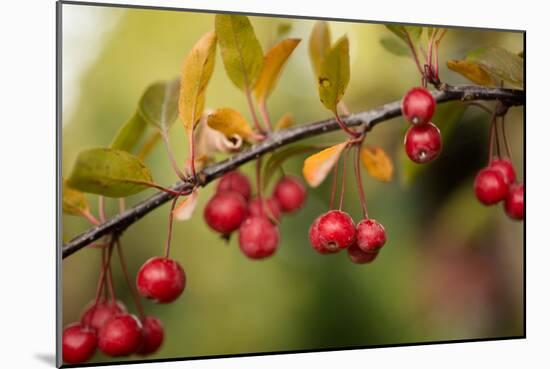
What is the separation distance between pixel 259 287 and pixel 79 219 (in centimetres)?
65

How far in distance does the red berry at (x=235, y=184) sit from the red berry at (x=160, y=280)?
276 mm

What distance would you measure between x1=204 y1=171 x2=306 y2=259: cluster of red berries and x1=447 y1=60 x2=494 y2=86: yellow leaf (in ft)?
1.66

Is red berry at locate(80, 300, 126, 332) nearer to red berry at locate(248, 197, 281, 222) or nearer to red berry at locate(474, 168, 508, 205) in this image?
red berry at locate(248, 197, 281, 222)

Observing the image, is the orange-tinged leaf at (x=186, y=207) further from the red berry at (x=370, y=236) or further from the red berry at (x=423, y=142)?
the red berry at (x=423, y=142)

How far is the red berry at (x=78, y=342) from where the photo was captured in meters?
1.75

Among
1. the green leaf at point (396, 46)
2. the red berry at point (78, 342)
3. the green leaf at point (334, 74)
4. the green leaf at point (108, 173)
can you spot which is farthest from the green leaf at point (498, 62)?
the red berry at point (78, 342)

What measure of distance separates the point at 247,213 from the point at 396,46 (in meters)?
0.66

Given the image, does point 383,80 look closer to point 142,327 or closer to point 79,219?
point 79,219

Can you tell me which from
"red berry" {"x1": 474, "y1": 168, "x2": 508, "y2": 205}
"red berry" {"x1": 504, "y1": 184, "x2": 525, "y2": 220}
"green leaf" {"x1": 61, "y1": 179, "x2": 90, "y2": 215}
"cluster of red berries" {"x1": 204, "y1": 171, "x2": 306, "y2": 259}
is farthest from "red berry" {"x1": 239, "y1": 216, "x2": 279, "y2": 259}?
"red berry" {"x1": 504, "y1": 184, "x2": 525, "y2": 220}

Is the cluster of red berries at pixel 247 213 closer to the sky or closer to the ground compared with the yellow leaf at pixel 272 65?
closer to the ground

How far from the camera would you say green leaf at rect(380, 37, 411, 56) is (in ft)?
6.89

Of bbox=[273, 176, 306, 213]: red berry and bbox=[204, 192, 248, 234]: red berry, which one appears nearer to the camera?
bbox=[204, 192, 248, 234]: red berry

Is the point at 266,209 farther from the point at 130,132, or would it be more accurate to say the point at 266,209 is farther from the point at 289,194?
the point at 130,132

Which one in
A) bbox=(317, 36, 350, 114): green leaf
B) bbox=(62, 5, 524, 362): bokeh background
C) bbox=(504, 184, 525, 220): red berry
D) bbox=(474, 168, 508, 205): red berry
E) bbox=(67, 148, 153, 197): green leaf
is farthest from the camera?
bbox=(62, 5, 524, 362): bokeh background
